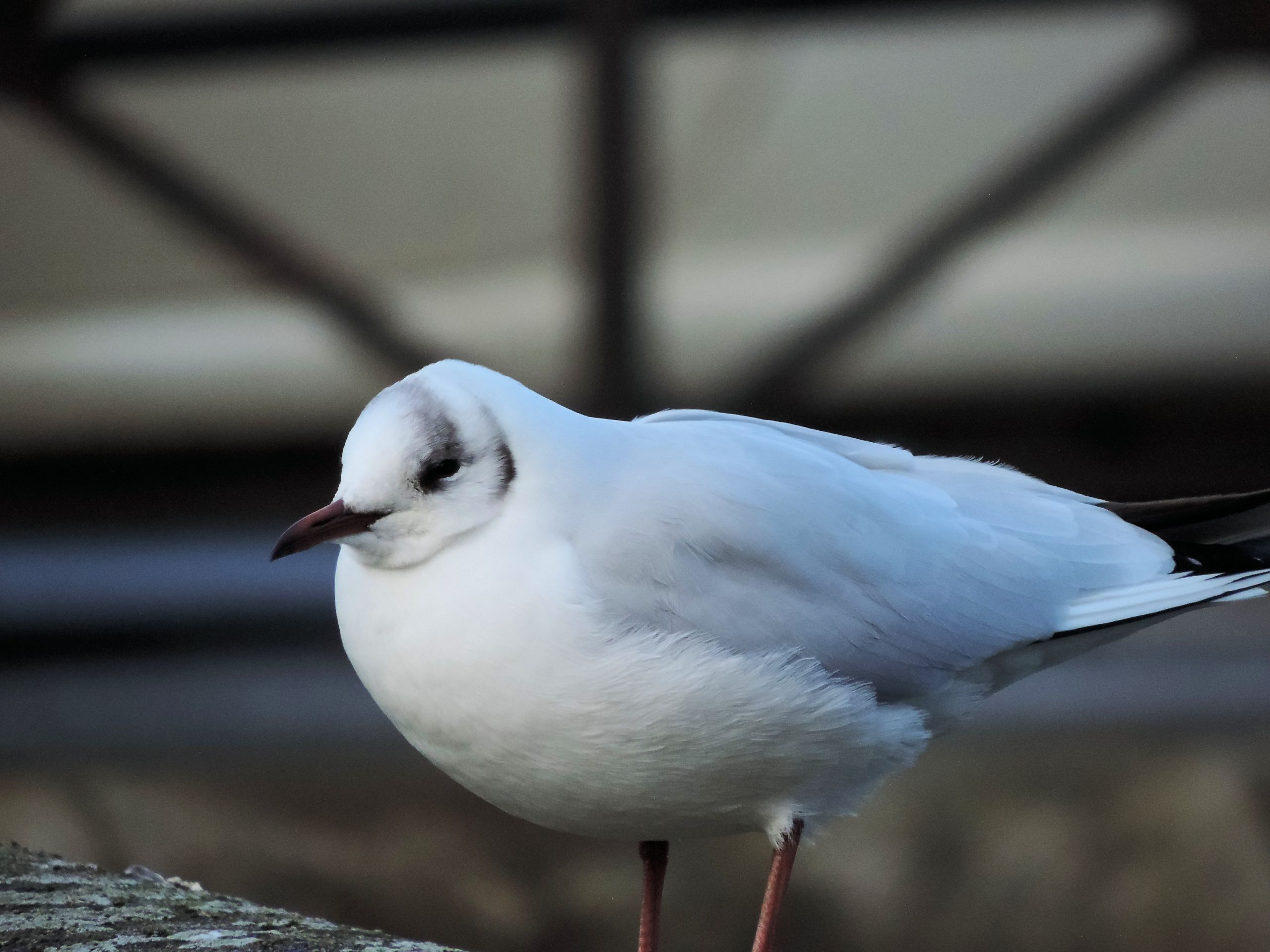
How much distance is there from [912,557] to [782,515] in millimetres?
98

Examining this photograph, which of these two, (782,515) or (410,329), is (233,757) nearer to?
(410,329)

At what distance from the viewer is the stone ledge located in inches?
33.4

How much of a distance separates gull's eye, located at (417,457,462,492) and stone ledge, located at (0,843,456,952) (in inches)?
11.1

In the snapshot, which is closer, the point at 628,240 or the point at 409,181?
the point at 628,240

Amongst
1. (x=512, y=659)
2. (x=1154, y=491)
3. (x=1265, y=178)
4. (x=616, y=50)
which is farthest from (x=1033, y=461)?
(x=512, y=659)

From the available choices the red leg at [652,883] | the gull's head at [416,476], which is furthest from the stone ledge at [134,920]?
the gull's head at [416,476]

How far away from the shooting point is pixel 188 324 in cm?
256

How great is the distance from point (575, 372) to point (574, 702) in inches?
63.2

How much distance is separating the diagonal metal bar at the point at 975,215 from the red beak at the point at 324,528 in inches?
62.8

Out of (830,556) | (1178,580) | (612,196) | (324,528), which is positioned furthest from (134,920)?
(612,196)

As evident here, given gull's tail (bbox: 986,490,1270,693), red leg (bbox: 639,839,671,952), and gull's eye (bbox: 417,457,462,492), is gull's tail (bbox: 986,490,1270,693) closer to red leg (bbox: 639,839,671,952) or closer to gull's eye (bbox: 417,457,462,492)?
red leg (bbox: 639,839,671,952)

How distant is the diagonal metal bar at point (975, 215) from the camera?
2.26 m

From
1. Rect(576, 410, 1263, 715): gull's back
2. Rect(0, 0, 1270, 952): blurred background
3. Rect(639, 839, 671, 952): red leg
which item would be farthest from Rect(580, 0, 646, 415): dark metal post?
Rect(639, 839, 671, 952): red leg

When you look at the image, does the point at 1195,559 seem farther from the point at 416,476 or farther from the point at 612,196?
the point at 612,196
